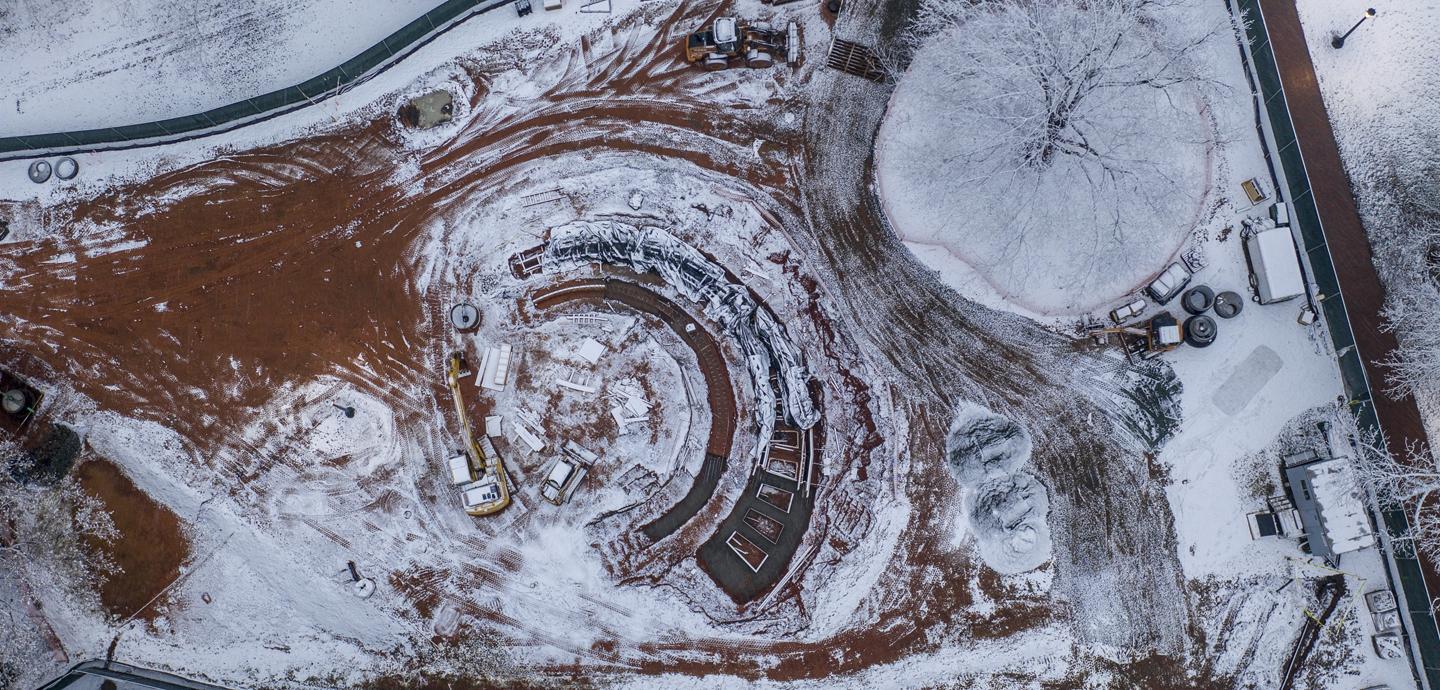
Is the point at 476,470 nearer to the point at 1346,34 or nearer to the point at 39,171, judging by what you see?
the point at 39,171

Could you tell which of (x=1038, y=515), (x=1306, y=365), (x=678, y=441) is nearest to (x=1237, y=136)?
(x=1306, y=365)

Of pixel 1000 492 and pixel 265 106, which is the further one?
pixel 265 106

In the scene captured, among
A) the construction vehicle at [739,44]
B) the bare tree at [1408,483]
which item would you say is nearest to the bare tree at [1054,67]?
the construction vehicle at [739,44]

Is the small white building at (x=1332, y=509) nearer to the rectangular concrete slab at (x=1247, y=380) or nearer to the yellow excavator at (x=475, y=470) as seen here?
the rectangular concrete slab at (x=1247, y=380)

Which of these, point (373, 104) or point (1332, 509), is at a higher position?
point (373, 104)

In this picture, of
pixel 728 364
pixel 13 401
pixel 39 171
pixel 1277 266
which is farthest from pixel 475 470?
pixel 1277 266

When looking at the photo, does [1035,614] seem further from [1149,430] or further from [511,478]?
[511,478]

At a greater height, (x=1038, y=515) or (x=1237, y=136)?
(x=1237, y=136)
